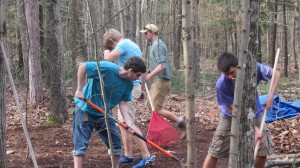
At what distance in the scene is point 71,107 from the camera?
39.1ft

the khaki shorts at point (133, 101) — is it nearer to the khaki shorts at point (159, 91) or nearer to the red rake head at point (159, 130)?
the red rake head at point (159, 130)

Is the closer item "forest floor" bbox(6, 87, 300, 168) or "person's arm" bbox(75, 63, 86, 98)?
"person's arm" bbox(75, 63, 86, 98)

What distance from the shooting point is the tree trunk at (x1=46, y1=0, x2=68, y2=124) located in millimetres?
8466

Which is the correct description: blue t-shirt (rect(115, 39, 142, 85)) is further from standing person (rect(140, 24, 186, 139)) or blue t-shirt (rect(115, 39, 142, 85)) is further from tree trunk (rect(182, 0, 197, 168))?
tree trunk (rect(182, 0, 197, 168))

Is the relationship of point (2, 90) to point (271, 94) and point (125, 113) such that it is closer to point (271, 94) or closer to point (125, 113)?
point (125, 113)

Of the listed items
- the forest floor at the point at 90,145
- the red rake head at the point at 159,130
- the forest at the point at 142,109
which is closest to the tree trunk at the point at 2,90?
the forest at the point at 142,109

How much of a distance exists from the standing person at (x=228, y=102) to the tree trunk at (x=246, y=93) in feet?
2.05

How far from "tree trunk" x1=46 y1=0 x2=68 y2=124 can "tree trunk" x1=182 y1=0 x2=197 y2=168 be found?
18.5 ft

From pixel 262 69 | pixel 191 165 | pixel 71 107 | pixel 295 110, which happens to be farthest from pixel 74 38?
pixel 191 165

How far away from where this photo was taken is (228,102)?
461 cm

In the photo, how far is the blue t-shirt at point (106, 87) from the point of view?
4.70 meters

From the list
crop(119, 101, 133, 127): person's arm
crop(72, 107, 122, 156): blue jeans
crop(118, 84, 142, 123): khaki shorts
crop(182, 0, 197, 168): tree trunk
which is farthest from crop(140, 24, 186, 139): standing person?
crop(182, 0, 197, 168): tree trunk

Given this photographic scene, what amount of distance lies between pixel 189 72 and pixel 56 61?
5817 mm

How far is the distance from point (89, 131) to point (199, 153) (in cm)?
240
